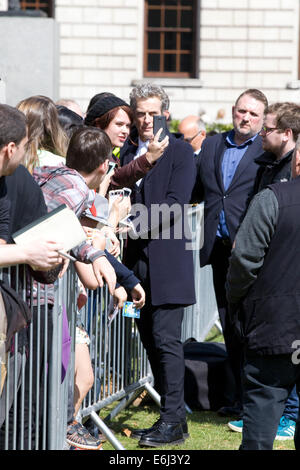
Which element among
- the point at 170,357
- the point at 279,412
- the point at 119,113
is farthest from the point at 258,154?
the point at 279,412

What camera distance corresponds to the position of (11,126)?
359 centimetres

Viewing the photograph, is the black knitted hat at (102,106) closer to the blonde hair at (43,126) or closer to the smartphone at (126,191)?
the smartphone at (126,191)

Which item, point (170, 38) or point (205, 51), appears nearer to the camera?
point (205, 51)

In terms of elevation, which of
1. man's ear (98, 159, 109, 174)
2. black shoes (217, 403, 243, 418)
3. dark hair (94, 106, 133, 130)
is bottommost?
black shoes (217, 403, 243, 418)

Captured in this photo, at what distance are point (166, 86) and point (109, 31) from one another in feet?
6.61

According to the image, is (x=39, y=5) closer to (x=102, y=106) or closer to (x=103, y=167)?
(x=102, y=106)

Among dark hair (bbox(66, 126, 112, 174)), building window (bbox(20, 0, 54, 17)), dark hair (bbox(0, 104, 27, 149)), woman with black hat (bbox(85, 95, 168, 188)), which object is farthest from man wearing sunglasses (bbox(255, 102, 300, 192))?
building window (bbox(20, 0, 54, 17))

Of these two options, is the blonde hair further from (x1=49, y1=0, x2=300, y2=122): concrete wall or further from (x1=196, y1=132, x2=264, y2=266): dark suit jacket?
(x1=49, y1=0, x2=300, y2=122): concrete wall

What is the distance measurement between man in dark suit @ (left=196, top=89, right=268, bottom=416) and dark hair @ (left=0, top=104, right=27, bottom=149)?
284 cm

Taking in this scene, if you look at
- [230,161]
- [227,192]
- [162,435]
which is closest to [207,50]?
[230,161]

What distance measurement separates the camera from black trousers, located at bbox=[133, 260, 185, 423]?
547 centimetres

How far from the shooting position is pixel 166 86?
2292 centimetres

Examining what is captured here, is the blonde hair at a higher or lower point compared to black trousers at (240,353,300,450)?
higher

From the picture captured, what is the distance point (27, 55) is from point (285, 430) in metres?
4.46
